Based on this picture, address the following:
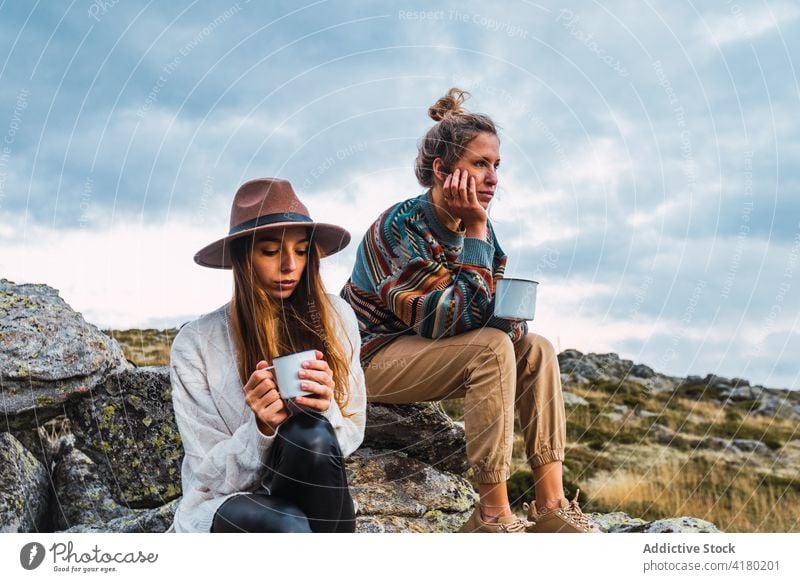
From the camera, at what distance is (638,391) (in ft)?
71.3

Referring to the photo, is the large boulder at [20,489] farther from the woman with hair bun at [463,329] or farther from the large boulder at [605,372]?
the large boulder at [605,372]

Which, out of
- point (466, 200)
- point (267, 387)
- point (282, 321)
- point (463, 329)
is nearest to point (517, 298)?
point (463, 329)

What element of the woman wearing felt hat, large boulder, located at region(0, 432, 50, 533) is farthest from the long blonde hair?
large boulder, located at region(0, 432, 50, 533)

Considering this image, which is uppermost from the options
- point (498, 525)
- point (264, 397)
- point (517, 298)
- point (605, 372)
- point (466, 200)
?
point (605, 372)

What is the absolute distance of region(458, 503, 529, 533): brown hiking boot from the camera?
15.9 ft

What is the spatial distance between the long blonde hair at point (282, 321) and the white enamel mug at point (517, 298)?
0.94m

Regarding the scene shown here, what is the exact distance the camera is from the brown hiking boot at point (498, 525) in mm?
4844

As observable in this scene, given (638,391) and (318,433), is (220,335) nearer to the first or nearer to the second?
(318,433)

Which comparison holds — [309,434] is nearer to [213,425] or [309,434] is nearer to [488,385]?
[213,425]

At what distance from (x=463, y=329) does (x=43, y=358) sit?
2764 millimetres

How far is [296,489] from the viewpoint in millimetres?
3902
